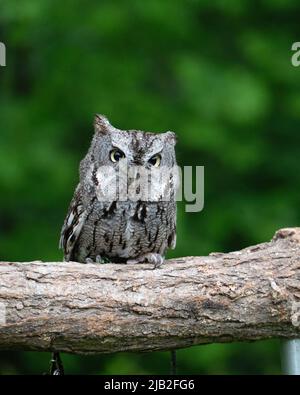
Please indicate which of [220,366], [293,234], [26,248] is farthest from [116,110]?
[293,234]

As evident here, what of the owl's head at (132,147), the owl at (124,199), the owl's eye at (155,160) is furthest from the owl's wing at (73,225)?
the owl's eye at (155,160)

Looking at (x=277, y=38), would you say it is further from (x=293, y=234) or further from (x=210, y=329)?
(x=210, y=329)

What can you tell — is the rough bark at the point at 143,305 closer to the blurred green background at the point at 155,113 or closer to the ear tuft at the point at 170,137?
the ear tuft at the point at 170,137

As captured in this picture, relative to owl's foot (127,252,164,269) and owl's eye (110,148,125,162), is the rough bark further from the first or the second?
owl's eye (110,148,125,162)

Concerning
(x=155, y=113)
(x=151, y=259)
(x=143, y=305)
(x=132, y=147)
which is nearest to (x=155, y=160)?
(x=132, y=147)

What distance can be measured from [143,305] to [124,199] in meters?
0.71

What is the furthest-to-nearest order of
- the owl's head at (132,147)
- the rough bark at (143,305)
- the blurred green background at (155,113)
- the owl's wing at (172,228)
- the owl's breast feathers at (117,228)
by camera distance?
1. the blurred green background at (155,113)
2. the owl's wing at (172,228)
3. the owl's breast feathers at (117,228)
4. the owl's head at (132,147)
5. the rough bark at (143,305)

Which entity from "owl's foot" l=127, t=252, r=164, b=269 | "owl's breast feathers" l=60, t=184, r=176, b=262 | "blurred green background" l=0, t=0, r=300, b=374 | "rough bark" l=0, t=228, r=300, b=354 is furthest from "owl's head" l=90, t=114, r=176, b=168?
"blurred green background" l=0, t=0, r=300, b=374

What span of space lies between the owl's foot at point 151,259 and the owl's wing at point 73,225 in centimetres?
30

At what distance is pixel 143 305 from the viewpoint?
11.9 ft

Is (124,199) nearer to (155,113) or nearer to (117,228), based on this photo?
(117,228)

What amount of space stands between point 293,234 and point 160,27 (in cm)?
375

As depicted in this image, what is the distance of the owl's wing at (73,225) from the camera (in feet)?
14.1

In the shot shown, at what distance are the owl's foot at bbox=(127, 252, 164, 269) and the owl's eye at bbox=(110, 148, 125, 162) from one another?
485mm
